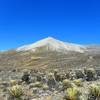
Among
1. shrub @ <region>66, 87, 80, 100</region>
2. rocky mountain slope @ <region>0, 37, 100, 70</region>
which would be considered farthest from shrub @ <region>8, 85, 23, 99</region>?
rocky mountain slope @ <region>0, 37, 100, 70</region>

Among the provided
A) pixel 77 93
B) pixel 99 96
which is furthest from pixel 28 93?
pixel 99 96

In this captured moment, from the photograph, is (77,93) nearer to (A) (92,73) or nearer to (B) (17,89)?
(B) (17,89)

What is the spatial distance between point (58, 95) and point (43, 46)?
75.6 m

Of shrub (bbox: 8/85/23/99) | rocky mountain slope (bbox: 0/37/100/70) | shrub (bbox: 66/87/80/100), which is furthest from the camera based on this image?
rocky mountain slope (bbox: 0/37/100/70)

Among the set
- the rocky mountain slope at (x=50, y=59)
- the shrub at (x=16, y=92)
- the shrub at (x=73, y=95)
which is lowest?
the shrub at (x=73, y=95)

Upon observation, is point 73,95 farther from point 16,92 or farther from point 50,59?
point 50,59

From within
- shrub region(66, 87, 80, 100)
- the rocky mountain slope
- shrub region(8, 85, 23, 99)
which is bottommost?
shrub region(66, 87, 80, 100)

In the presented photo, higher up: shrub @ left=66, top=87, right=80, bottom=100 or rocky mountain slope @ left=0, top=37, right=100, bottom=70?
rocky mountain slope @ left=0, top=37, right=100, bottom=70

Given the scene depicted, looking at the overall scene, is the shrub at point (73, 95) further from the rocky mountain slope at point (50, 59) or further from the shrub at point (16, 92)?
the rocky mountain slope at point (50, 59)

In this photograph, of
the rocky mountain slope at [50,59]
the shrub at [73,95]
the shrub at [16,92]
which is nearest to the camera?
the shrub at [73,95]

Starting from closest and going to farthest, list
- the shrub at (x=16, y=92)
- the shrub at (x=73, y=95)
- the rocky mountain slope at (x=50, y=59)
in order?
the shrub at (x=73, y=95)
the shrub at (x=16, y=92)
the rocky mountain slope at (x=50, y=59)

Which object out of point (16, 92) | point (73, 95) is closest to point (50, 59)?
point (16, 92)

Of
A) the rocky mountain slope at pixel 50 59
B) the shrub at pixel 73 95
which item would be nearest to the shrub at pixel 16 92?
the shrub at pixel 73 95

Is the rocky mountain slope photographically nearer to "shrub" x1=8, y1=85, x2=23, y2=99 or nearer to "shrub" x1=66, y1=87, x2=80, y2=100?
"shrub" x1=8, y1=85, x2=23, y2=99
